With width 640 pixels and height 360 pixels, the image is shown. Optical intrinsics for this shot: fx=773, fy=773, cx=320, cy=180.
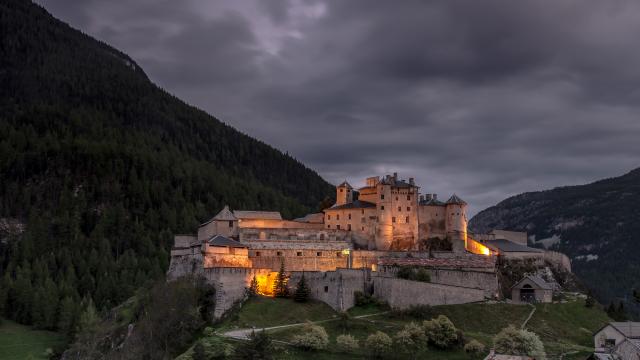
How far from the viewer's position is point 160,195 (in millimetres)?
178000

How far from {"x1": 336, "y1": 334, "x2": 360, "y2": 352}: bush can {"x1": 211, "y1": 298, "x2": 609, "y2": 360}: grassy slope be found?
79 cm

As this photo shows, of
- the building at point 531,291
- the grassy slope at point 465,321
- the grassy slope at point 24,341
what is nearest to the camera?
the grassy slope at point 465,321

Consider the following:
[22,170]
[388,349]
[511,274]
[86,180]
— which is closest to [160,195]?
[86,180]

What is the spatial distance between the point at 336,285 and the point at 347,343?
1273 cm

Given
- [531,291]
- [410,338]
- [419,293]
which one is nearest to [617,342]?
[531,291]

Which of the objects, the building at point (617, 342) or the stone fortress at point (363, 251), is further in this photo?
the stone fortress at point (363, 251)

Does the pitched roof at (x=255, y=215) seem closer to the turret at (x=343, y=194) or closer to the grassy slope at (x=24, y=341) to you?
the turret at (x=343, y=194)

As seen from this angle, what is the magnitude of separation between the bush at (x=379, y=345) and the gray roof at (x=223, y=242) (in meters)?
23.5

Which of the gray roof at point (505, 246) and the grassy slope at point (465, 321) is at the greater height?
the gray roof at point (505, 246)

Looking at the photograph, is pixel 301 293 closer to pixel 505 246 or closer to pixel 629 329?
pixel 629 329

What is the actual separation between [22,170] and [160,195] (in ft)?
117

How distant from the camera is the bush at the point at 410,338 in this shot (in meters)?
69.5

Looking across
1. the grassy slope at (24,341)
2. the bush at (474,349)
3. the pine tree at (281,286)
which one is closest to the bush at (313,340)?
the pine tree at (281,286)

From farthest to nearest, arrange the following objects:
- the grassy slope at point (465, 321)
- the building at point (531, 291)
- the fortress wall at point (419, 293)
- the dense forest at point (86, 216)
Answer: the dense forest at point (86, 216) < the building at point (531, 291) < the fortress wall at point (419, 293) < the grassy slope at point (465, 321)
